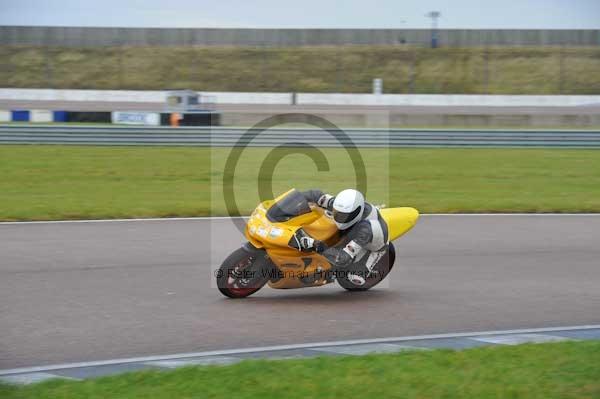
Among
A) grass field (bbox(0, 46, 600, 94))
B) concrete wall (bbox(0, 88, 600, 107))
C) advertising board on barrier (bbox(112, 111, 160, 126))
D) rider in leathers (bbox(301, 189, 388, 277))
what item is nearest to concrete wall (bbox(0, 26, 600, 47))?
grass field (bbox(0, 46, 600, 94))

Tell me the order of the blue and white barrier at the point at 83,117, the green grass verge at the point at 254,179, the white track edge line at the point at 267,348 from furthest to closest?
1. the blue and white barrier at the point at 83,117
2. the green grass verge at the point at 254,179
3. the white track edge line at the point at 267,348

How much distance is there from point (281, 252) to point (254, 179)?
37.0ft

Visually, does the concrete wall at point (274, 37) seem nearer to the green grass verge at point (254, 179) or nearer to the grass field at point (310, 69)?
the grass field at point (310, 69)

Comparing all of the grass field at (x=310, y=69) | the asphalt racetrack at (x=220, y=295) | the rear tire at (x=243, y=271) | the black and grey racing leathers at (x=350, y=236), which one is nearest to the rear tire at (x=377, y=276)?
the asphalt racetrack at (x=220, y=295)

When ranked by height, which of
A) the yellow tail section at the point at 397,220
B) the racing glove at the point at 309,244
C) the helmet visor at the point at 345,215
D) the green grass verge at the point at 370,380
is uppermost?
the helmet visor at the point at 345,215

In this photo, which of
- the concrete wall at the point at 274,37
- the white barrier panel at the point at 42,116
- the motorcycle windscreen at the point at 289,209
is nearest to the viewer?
the motorcycle windscreen at the point at 289,209

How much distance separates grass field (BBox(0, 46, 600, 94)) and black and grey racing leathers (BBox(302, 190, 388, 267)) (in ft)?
144

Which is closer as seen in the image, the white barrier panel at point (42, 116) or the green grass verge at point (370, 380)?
the green grass verge at point (370, 380)

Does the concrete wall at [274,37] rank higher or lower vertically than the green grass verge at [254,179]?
higher

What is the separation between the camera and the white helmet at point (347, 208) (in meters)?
8.37

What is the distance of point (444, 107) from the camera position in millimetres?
44250

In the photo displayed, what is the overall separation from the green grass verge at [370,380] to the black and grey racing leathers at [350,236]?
87.7 inches

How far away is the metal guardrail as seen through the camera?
23531mm

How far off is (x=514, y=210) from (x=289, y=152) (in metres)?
8.73
